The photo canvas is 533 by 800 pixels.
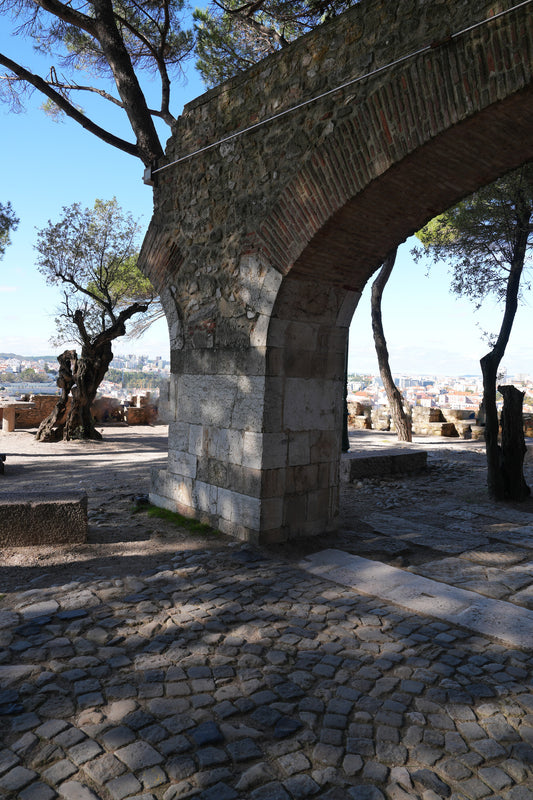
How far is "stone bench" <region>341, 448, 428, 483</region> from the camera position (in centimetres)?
809

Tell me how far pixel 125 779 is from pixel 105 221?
16588mm

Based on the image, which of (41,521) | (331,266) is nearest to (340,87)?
(331,266)

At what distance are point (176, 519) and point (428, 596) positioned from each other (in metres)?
2.62

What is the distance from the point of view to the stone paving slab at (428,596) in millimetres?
3209

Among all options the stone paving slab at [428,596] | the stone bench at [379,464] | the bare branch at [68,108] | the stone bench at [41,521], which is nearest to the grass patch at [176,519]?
the stone bench at [41,521]


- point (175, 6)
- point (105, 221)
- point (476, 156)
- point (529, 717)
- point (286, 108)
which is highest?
point (175, 6)

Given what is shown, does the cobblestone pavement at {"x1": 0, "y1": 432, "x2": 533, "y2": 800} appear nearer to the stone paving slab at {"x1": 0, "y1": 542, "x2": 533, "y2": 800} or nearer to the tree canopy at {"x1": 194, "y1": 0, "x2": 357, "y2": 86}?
the stone paving slab at {"x1": 0, "y1": 542, "x2": 533, "y2": 800}

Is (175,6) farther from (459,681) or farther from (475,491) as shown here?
(459,681)

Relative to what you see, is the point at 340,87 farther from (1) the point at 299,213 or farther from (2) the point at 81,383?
(2) the point at 81,383

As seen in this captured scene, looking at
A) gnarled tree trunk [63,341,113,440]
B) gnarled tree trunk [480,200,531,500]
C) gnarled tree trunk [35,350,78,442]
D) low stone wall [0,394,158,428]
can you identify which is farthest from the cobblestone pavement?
low stone wall [0,394,158,428]

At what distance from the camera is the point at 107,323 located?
63.8 ft

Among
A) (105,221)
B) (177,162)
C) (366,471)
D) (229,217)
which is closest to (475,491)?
(366,471)

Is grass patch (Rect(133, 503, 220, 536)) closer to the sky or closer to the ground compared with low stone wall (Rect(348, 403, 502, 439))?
closer to the ground

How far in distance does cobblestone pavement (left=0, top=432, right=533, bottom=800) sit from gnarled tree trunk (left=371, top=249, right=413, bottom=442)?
10.5 m
